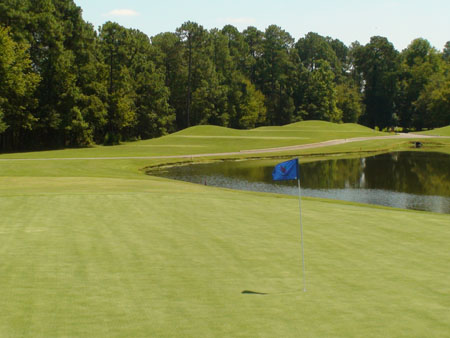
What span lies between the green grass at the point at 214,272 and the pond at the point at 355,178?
53.4ft

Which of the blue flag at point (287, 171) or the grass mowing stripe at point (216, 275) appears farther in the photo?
the blue flag at point (287, 171)

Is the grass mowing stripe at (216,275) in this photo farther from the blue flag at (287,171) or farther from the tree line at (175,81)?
the tree line at (175,81)

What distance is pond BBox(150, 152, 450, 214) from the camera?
35562 mm

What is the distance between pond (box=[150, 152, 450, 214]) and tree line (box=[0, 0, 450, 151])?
2621 centimetres

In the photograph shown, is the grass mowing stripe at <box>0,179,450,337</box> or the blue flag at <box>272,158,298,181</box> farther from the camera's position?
the blue flag at <box>272,158,298,181</box>

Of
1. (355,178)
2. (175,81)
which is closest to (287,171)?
(355,178)

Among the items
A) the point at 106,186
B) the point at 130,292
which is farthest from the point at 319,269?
the point at 106,186

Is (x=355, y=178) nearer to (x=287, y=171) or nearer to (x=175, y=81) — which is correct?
(x=287, y=171)

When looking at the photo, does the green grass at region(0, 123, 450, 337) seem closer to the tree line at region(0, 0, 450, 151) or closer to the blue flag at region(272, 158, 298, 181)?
the blue flag at region(272, 158, 298, 181)

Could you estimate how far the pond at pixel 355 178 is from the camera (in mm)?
35562

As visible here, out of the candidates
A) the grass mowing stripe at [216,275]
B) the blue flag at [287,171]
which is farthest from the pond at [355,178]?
the blue flag at [287,171]

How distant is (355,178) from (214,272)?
124 feet

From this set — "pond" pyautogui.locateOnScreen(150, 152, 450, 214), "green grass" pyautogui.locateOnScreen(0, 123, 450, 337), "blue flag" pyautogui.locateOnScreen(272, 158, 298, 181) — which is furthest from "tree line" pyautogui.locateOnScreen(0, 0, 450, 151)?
"blue flag" pyautogui.locateOnScreen(272, 158, 298, 181)

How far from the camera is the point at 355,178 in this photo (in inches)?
1853
